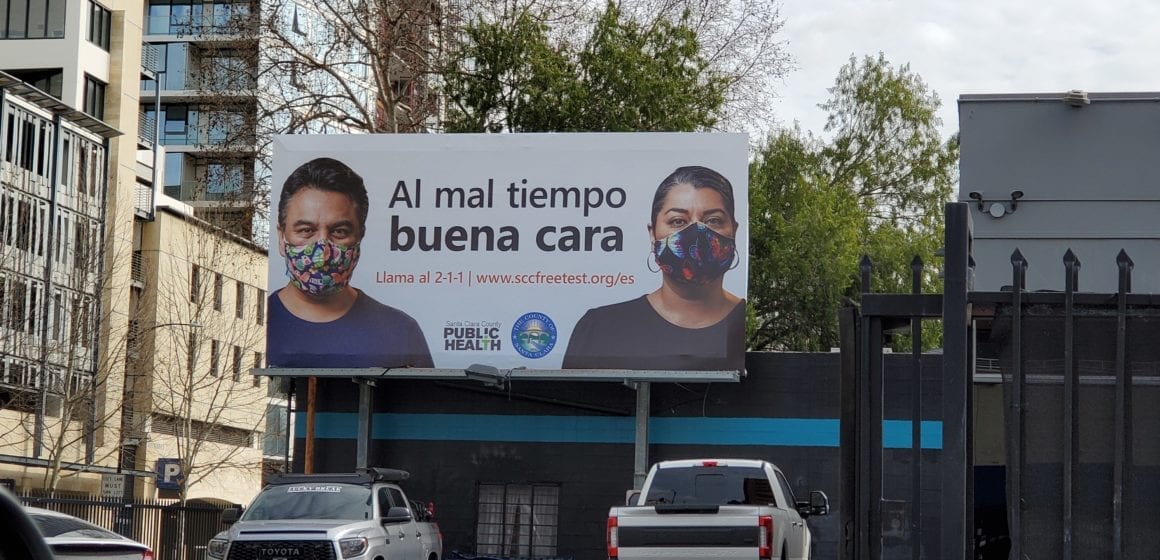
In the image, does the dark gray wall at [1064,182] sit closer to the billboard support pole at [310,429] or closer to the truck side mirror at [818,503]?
the truck side mirror at [818,503]

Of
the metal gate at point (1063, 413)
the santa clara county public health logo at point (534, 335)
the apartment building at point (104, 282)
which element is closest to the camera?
the metal gate at point (1063, 413)

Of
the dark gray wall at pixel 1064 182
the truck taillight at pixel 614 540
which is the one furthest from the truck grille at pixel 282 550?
the dark gray wall at pixel 1064 182

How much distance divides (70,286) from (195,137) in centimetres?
3422

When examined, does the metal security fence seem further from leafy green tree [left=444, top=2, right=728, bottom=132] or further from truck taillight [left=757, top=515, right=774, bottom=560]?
leafy green tree [left=444, top=2, right=728, bottom=132]

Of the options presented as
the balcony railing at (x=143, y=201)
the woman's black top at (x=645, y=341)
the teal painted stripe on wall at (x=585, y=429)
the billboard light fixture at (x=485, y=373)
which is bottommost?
the teal painted stripe on wall at (x=585, y=429)

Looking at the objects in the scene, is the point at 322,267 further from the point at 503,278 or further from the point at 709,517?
the point at 709,517

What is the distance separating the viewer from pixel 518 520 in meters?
25.6

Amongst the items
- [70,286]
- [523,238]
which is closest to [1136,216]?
[523,238]

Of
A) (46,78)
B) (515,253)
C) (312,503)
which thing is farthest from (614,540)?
(46,78)

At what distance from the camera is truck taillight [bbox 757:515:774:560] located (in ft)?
53.9

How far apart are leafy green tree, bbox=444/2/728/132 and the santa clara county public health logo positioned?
13070 millimetres

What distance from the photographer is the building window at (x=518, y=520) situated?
25391 millimetres

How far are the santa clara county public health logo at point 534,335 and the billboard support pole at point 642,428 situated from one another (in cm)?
156

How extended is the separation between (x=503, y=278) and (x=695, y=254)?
10.1 feet
